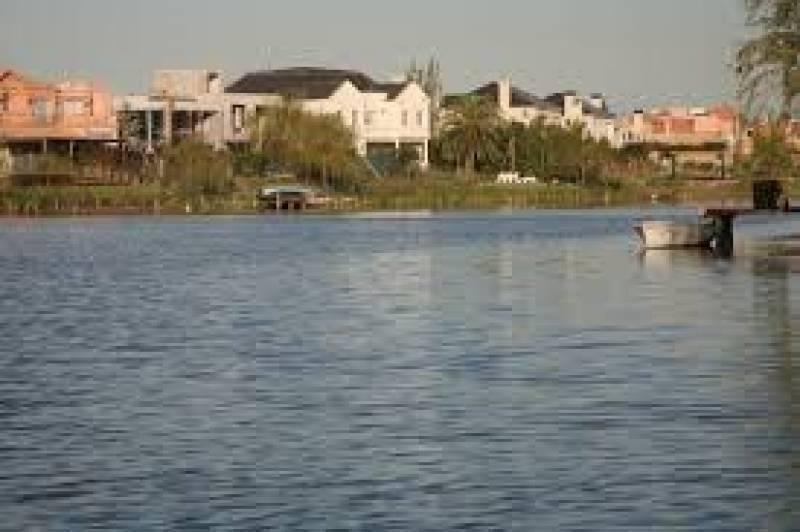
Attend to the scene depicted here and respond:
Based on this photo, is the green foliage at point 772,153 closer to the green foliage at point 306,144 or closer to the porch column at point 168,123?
the green foliage at point 306,144

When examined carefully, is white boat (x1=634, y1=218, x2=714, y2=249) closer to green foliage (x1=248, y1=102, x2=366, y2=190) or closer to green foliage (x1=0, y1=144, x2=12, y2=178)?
green foliage (x1=0, y1=144, x2=12, y2=178)

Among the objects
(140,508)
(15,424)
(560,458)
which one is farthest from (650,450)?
(15,424)

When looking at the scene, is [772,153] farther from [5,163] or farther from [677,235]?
[5,163]

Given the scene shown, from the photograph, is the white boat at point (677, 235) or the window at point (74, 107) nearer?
the white boat at point (677, 235)

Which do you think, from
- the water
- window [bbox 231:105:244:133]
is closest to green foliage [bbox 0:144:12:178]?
window [bbox 231:105:244:133]

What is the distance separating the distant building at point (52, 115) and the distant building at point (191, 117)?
27.6 ft

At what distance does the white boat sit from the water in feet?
56.0

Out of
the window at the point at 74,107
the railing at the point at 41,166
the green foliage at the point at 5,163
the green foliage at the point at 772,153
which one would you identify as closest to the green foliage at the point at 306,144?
the window at the point at 74,107

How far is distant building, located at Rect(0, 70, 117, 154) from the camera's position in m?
175

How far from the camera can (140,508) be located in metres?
22.6

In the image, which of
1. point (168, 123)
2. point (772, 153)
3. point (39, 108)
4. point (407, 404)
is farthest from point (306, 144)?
point (407, 404)

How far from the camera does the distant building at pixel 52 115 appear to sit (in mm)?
174625

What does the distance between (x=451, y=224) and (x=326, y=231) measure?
754 inches

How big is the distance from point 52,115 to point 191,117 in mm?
20528
